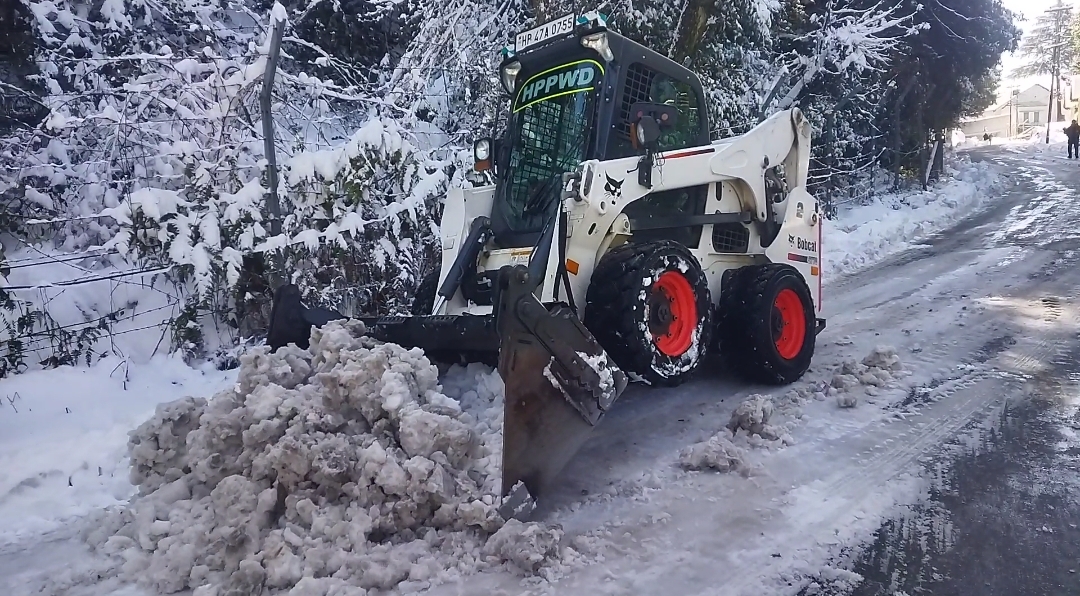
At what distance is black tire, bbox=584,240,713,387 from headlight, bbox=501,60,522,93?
179 cm

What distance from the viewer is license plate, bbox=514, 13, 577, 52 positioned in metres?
4.82

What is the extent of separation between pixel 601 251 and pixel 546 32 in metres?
1.69

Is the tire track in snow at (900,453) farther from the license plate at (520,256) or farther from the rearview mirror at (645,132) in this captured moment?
the rearview mirror at (645,132)

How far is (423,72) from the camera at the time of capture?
945cm

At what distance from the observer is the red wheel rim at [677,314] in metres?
4.31

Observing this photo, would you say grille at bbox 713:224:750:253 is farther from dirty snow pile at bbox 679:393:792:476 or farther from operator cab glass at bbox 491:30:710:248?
dirty snow pile at bbox 679:393:792:476

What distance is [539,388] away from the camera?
3.22 metres

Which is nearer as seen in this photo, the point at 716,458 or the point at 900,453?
the point at 716,458

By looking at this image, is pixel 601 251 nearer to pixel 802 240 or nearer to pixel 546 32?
pixel 546 32

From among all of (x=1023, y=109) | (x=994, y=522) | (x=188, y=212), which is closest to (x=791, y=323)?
(x=994, y=522)

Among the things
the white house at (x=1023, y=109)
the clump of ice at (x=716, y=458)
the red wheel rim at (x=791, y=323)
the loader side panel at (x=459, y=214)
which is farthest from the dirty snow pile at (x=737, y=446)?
the white house at (x=1023, y=109)

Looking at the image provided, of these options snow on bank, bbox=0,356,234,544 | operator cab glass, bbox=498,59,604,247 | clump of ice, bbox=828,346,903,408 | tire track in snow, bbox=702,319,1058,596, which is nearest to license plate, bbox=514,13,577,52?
operator cab glass, bbox=498,59,604,247

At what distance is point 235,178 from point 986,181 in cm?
2146

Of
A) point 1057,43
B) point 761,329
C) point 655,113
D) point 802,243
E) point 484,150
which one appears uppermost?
point 1057,43
